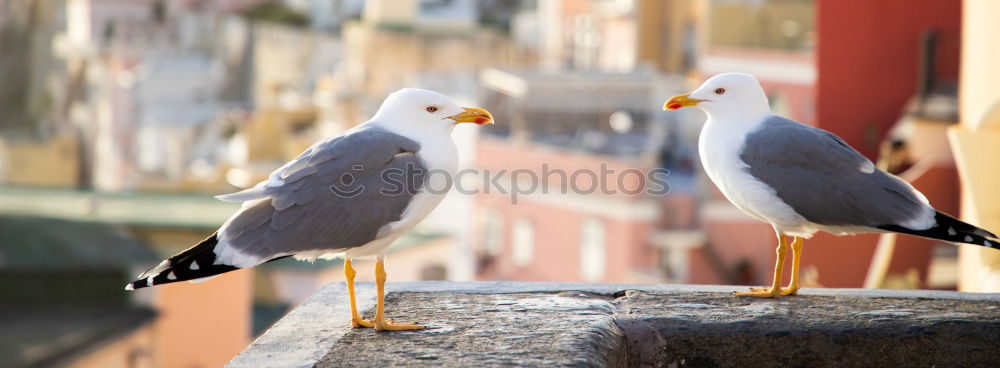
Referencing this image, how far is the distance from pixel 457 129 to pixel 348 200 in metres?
19.3

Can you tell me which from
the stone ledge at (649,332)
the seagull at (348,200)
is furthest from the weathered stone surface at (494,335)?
the seagull at (348,200)

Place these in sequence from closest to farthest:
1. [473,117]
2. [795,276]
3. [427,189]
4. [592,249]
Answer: [427,189] → [473,117] → [795,276] → [592,249]

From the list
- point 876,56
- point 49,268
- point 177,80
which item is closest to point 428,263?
point 49,268

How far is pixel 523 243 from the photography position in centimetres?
1995

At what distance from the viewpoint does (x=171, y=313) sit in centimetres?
975

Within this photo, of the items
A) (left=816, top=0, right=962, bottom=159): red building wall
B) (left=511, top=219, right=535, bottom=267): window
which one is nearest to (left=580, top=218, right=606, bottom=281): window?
(left=511, top=219, right=535, bottom=267): window

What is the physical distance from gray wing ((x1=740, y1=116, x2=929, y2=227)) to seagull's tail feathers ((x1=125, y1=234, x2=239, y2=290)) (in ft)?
4.20

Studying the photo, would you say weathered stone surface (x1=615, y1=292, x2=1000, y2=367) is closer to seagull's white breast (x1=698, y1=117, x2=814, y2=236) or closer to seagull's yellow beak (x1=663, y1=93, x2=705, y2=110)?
seagull's white breast (x1=698, y1=117, x2=814, y2=236)

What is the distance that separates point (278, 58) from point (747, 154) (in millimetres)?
32438

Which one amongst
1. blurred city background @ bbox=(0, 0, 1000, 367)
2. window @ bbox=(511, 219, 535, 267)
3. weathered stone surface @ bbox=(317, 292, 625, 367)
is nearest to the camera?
weathered stone surface @ bbox=(317, 292, 625, 367)

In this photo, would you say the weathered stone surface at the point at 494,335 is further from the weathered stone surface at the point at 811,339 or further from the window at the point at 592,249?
the window at the point at 592,249

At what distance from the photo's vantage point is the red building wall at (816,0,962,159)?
9.12 metres

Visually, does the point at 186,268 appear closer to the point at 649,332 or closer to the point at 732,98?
the point at 649,332

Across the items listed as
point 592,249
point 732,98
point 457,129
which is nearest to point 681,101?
point 732,98
